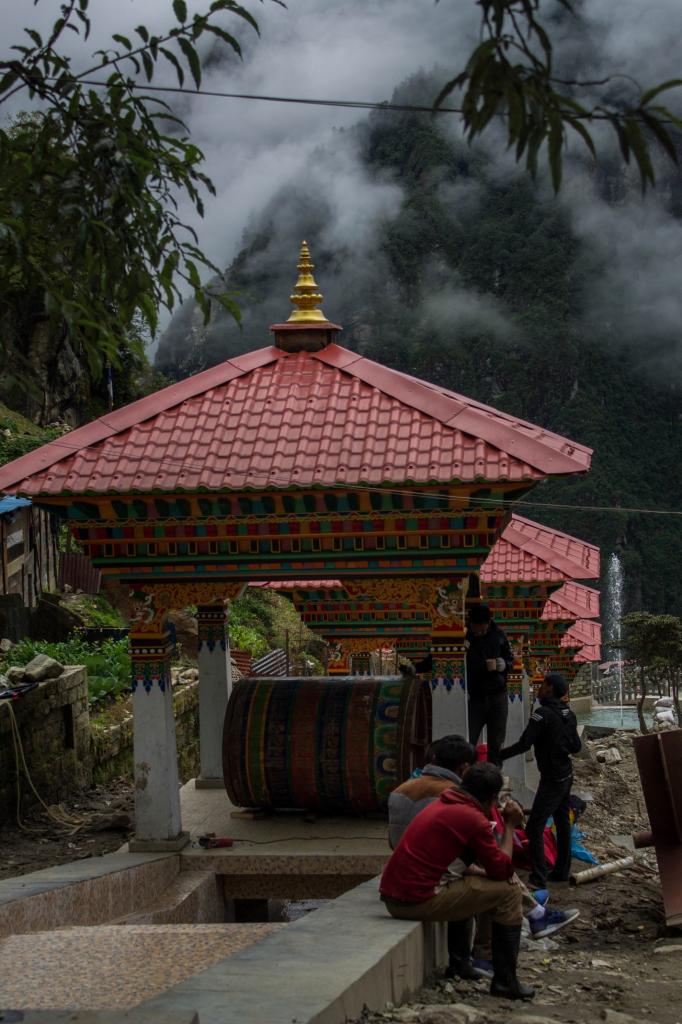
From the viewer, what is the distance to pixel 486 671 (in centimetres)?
958

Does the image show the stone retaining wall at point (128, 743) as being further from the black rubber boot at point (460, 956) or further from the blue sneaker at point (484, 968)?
the black rubber boot at point (460, 956)

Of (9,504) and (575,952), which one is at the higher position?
(9,504)

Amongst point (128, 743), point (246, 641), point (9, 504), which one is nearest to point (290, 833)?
point (128, 743)

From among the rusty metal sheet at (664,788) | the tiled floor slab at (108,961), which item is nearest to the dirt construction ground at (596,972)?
the rusty metal sheet at (664,788)

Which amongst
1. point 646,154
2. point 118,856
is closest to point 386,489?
point 118,856

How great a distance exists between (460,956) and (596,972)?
0.81 metres

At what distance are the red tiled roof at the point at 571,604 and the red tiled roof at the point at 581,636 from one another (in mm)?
676

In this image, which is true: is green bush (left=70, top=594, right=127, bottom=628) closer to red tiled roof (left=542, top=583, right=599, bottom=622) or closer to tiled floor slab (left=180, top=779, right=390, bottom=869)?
red tiled roof (left=542, top=583, right=599, bottom=622)

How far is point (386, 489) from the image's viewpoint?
798cm

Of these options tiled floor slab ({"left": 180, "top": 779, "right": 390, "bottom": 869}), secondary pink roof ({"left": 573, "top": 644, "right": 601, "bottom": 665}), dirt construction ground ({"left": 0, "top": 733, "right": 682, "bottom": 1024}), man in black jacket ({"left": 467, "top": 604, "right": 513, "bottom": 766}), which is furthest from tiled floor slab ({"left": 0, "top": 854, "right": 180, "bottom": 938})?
secondary pink roof ({"left": 573, "top": 644, "right": 601, "bottom": 665})

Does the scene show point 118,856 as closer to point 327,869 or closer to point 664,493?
point 327,869

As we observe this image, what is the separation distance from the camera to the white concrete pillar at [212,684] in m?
10.8

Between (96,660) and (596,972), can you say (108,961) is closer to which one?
(596,972)

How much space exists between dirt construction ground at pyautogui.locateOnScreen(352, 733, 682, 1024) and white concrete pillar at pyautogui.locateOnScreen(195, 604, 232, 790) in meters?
3.18
